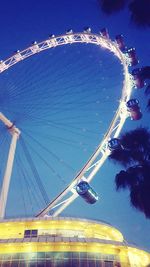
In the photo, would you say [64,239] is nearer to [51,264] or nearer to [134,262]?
[51,264]

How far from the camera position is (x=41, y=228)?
987 inches

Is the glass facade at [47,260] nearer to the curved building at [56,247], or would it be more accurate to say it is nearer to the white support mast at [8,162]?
the curved building at [56,247]

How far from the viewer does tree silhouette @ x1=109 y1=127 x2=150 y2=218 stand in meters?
13.7

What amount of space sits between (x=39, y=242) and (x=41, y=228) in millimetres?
3573

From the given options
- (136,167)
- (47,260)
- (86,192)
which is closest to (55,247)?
(47,260)

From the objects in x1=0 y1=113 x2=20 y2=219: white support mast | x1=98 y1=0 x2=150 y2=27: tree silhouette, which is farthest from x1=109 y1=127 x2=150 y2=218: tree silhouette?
x1=0 y1=113 x2=20 y2=219: white support mast

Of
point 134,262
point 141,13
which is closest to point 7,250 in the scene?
point 134,262

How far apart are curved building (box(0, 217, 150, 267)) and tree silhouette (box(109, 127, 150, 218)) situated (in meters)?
9.02

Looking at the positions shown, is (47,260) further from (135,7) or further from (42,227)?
(135,7)

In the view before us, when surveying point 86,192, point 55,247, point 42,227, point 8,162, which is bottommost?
point 55,247

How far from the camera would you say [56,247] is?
2167 centimetres

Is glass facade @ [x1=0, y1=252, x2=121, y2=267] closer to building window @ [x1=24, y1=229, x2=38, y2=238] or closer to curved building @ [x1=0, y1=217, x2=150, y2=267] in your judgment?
curved building @ [x1=0, y1=217, x2=150, y2=267]

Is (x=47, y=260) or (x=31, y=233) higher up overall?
(x=31, y=233)

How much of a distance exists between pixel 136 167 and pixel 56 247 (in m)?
10.2
